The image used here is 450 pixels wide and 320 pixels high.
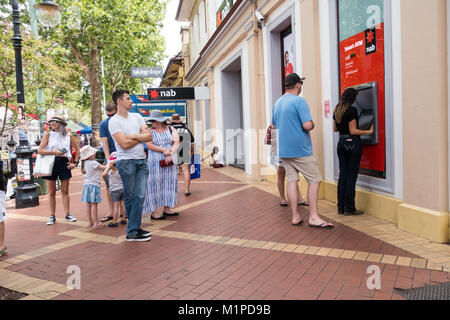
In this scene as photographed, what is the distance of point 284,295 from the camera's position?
2.93m

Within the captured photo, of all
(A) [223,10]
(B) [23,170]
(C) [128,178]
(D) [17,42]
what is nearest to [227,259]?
(C) [128,178]

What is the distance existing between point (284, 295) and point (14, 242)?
412 centimetres

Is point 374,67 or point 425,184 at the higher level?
point 374,67

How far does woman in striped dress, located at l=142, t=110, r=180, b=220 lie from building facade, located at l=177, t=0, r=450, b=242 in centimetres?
269

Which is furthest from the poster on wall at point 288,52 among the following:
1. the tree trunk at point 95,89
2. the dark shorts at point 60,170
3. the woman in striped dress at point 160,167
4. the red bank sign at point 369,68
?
the tree trunk at point 95,89

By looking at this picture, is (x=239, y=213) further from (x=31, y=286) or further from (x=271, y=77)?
(x=271, y=77)

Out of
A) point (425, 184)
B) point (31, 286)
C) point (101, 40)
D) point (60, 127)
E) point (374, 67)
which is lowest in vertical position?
point (31, 286)

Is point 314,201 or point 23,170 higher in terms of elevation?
point 23,170

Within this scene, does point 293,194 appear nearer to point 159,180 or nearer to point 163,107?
point 159,180

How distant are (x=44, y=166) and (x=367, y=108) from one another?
5181 millimetres

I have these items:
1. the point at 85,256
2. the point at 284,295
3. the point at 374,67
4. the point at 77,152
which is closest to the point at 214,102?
the point at 77,152

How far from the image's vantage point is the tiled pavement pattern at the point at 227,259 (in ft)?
10.2

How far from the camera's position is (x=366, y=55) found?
5.31 metres

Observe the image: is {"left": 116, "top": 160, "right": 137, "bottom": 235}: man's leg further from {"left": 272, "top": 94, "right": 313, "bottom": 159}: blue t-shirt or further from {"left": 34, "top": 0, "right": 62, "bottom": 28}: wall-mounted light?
{"left": 34, "top": 0, "right": 62, "bottom": 28}: wall-mounted light
